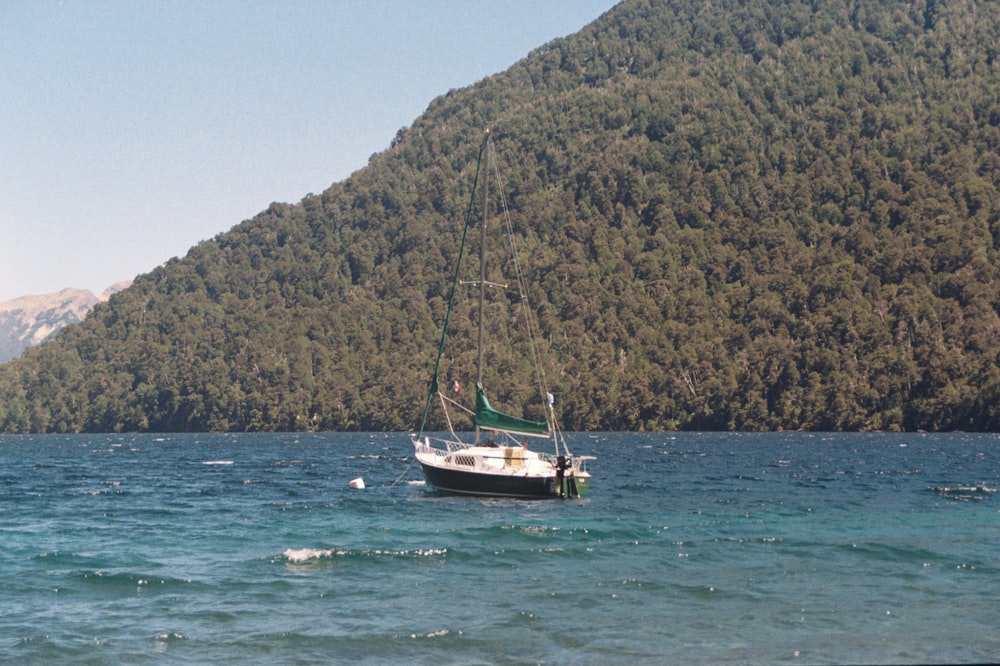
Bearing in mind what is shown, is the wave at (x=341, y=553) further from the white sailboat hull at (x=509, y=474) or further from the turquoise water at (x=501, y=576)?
the white sailboat hull at (x=509, y=474)

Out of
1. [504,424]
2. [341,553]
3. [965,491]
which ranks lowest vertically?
[965,491]

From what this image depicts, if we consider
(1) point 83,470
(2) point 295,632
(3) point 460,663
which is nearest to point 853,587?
(3) point 460,663

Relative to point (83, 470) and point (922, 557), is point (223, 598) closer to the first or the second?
point (922, 557)

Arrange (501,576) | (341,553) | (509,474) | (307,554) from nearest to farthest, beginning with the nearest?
(501,576) → (307,554) → (341,553) → (509,474)

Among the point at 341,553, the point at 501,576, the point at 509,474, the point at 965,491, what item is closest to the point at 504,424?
the point at 509,474

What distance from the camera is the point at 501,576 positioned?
34.7 m

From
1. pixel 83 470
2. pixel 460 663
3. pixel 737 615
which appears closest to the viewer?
pixel 460 663

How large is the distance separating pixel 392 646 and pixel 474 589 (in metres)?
7.45

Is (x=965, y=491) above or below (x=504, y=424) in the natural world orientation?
below

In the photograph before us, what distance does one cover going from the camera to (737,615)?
28.4m

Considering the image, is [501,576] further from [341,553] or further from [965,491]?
[965,491]

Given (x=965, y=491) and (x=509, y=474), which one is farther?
(x=965, y=491)

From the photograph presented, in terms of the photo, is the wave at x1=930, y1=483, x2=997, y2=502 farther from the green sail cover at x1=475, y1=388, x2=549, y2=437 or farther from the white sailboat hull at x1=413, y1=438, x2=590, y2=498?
the green sail cover at x1=475, y1=388, x2=549, y2=437

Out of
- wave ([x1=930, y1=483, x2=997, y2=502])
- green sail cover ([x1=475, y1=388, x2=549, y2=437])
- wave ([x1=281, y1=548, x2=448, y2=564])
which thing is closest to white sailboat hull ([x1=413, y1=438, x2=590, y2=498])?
green sail cover ([x1=475, y1=388, x2=549, y2=437])
